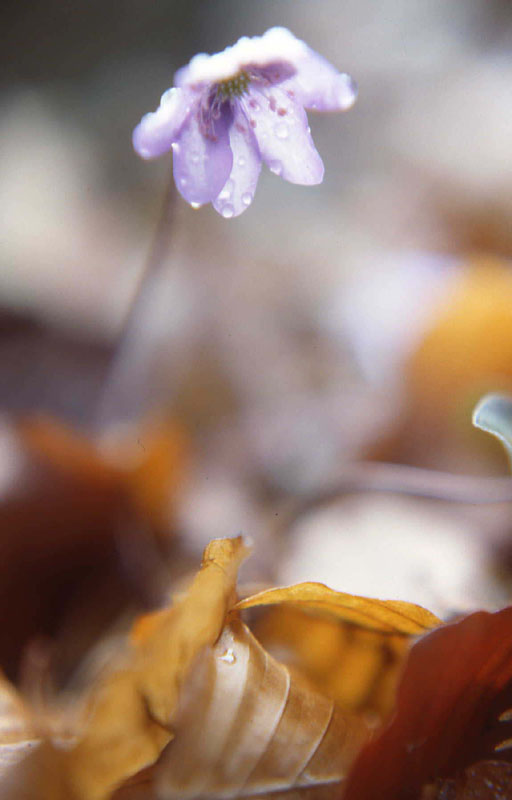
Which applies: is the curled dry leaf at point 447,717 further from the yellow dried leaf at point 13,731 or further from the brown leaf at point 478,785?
the yellow dried leaf at point 13,731

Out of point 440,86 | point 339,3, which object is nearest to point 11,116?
point 339,3

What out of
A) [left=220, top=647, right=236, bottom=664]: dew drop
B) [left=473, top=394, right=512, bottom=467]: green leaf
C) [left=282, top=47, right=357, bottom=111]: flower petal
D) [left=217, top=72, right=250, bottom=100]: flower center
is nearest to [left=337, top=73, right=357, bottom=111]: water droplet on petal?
[left=282, top=47, right=357, bottom=111]: flower petal

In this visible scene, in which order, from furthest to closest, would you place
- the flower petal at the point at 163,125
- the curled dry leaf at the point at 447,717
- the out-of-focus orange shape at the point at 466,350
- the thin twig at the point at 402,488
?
the out-of-focus orange shape at the point at 466,350 → the thin twig at the point at 402,488 → the flower petal at the point at 163,125 → the curled dry leaf at the point at 447,717

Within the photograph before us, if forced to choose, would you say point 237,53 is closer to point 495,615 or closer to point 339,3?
point 495,615

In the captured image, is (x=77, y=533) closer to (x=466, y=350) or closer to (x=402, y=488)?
(x=402, y=488)

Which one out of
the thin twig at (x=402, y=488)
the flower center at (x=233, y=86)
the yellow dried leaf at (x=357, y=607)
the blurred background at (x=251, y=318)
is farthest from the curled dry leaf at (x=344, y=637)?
the flower center at (x=233, y=86)

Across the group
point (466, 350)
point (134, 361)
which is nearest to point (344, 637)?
point (466, 350)

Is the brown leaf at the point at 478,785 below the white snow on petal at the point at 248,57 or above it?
below
